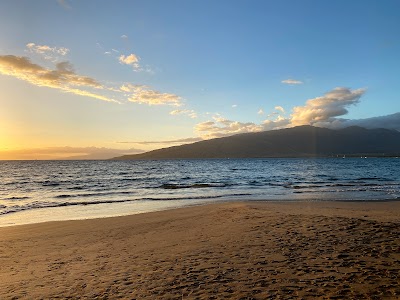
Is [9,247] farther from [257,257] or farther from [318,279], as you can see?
[318,279]

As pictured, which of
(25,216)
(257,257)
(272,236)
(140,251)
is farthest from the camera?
(25,216)

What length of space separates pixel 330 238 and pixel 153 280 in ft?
25.4

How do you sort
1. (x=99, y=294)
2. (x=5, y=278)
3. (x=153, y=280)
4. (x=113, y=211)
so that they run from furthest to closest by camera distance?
(x=113, y=211)
(x=5, y=278)
(x=153, y=280)
(x=99, y=294)

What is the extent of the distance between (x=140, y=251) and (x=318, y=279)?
678cm

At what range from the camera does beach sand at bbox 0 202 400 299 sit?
8.23 m

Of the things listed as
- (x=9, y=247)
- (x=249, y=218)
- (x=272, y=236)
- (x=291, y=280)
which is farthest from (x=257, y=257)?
(x=9, y=247)

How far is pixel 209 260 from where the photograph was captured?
10648 mm

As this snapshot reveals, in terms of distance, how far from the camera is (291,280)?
862cm

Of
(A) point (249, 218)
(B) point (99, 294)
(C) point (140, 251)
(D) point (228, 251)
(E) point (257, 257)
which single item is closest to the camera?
(B) point (99, 294)

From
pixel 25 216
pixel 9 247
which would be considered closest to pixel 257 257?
pixel 9 247

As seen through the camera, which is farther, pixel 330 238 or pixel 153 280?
pixel 330 238

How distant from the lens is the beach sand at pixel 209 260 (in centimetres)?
823

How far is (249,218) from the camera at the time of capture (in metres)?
18.2

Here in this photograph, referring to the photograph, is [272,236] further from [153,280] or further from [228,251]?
[153,280]
